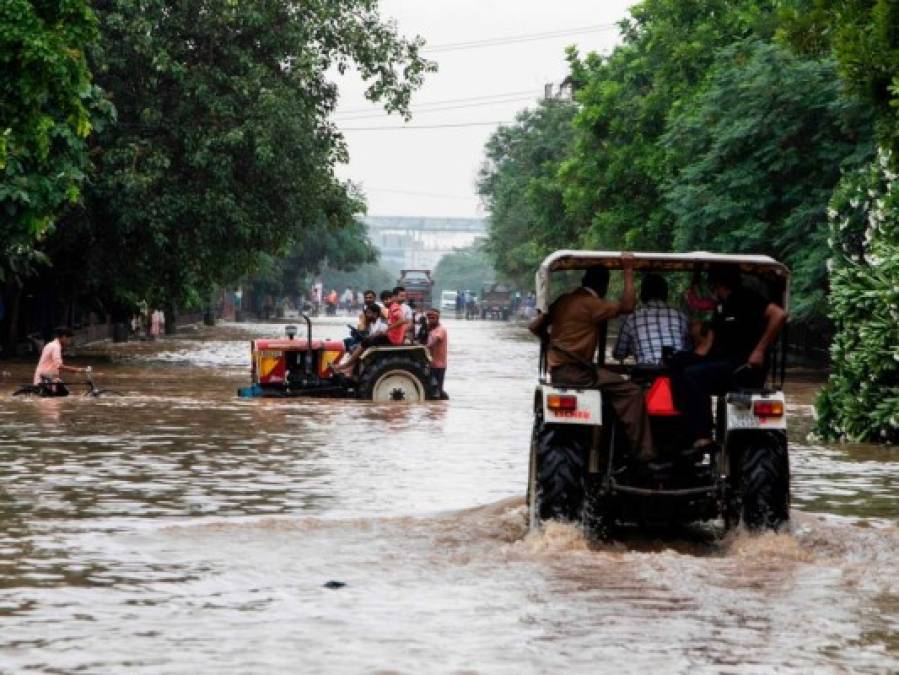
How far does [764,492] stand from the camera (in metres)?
11.7

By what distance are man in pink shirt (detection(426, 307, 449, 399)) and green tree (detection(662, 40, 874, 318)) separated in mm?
8431

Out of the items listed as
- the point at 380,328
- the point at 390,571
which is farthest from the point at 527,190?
the point at 390,571

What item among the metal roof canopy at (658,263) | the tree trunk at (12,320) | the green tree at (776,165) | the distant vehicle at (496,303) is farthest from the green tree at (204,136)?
the distant vehicle at (496,303)

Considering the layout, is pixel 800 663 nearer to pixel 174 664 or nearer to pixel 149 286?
pixel 174 664

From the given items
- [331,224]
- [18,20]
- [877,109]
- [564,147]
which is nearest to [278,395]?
[18,20]

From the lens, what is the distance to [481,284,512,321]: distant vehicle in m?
123

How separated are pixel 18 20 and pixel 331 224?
21.4 m

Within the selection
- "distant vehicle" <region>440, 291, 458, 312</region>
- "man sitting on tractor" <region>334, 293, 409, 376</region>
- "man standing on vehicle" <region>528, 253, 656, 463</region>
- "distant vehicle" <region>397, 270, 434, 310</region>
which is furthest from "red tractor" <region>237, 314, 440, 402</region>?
"distant vehicle" <region>440, 291, 458, 312</region>

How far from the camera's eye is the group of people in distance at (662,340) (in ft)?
38.6

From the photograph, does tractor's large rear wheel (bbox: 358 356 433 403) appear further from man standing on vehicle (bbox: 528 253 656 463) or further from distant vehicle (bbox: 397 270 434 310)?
distant vehicle (bbox: 397 270 434 310)

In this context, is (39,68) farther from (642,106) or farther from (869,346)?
(642,106)

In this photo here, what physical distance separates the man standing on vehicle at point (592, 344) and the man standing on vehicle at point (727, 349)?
0.33 m

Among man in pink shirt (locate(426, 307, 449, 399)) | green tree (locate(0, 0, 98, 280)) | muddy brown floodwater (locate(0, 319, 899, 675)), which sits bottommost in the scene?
muddy brown floodwater (locate(0, 319, 899, 675))

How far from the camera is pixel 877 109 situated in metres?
19.4
